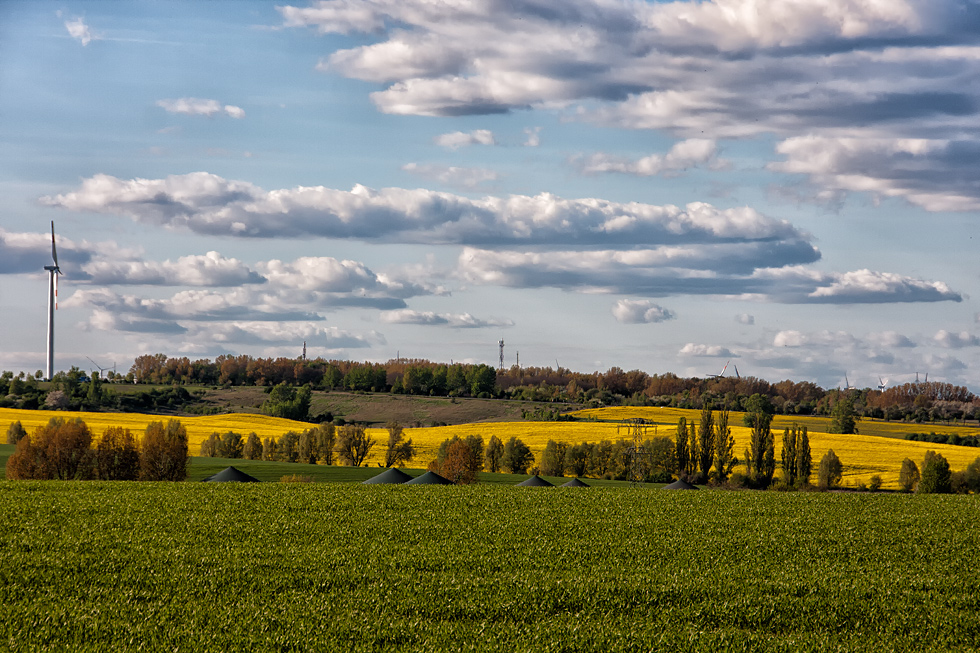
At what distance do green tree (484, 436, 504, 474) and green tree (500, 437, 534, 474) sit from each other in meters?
0.99

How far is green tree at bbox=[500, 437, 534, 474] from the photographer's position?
114 metres

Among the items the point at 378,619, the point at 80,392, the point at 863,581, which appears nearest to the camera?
the point at 378,619

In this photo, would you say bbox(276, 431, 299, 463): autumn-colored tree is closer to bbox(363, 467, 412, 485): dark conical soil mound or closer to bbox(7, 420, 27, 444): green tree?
bbox(7, 420, 27, 444): green tree

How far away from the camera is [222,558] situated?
24.6m

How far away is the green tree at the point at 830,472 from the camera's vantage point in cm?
9750

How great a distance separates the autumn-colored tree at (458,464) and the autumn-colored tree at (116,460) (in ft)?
112

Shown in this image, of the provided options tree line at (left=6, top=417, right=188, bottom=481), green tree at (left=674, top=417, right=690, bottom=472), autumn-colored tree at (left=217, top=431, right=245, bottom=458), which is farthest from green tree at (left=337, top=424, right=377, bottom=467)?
green tree at (left=674, top=417, right=690, bottom=472)

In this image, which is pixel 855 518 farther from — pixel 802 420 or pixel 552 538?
pixel 802 420

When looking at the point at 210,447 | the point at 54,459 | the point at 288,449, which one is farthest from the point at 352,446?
the point at 54,459

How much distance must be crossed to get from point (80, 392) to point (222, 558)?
181 metres

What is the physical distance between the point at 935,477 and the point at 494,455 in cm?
5267

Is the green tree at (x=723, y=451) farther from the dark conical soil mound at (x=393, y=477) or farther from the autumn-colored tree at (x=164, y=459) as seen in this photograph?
the autumn-colored tree at (x=164, y=459)

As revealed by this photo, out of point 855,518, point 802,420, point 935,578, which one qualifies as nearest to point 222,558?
point 935,578

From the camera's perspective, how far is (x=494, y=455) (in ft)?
388
